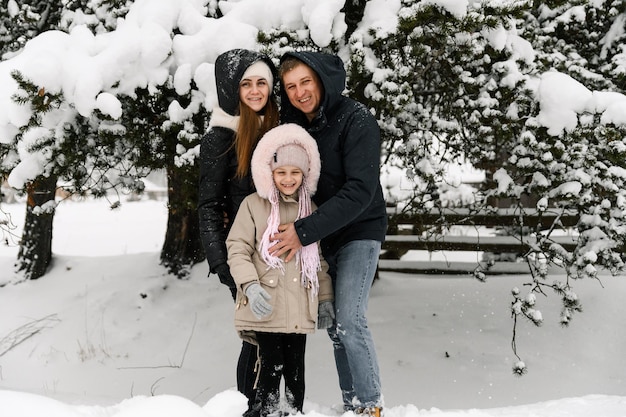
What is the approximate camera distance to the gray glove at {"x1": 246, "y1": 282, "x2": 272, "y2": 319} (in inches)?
104

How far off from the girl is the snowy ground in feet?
6.01

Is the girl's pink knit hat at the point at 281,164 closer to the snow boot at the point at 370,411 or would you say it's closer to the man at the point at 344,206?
the man at the point at 344,206

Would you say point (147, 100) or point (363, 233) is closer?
point (363, 233)

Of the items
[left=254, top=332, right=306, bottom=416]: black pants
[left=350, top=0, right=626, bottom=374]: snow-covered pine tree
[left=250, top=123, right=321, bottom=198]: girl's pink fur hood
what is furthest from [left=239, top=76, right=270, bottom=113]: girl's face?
[left=254, top=332, right=306, bottom=416]: black pants

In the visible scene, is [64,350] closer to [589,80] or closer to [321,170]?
[321,170]

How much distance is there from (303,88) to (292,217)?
694 millimetres

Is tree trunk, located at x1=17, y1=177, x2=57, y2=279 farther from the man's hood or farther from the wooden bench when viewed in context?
the man's hood

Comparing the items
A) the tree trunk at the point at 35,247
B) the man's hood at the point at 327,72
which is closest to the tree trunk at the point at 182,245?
the tree trunk at the point at 35,247

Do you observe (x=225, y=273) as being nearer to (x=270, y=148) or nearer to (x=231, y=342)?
(x=270, y=148)

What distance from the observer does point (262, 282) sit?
280cm

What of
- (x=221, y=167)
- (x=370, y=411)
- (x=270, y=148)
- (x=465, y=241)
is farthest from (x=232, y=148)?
(x=465, y=241)

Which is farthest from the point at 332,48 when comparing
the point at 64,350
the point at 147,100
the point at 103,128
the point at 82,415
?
the point at 64,350

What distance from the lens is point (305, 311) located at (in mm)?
2805

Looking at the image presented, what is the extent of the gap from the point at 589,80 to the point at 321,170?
344cm
